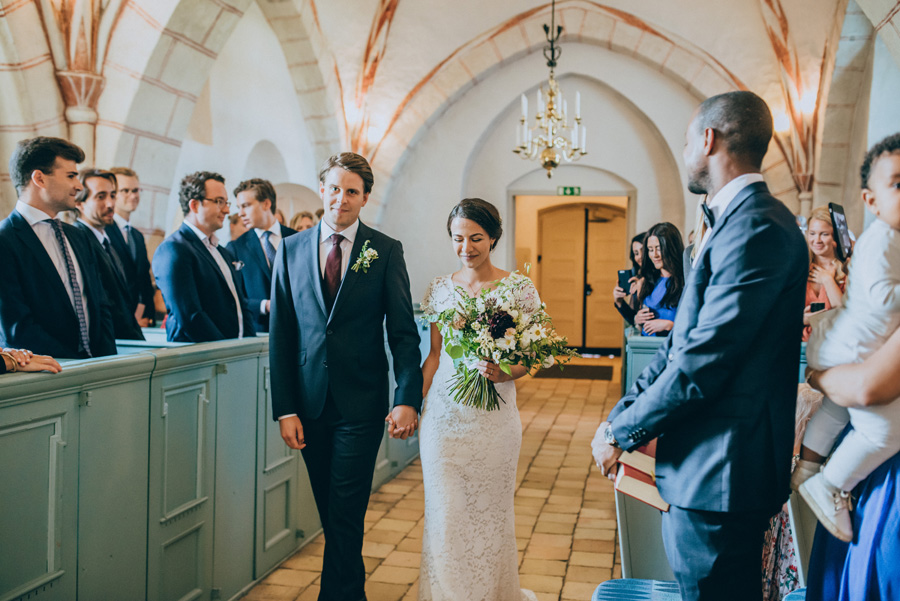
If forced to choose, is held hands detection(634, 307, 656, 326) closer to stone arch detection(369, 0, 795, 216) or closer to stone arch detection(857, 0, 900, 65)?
stone arch detection(857, 0, 900, 65)

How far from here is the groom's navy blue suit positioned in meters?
1.76

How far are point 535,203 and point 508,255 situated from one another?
4226 millimetres

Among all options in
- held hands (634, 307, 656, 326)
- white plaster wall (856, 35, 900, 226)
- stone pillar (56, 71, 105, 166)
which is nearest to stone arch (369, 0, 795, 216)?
white plaster wall (856, 35, 900, 226)

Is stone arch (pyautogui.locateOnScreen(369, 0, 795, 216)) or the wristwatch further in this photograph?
stone arch (pyautogui.locateOnScreen(369, 0, 795, 216))

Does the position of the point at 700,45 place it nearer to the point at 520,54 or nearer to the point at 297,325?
the point at 520,54

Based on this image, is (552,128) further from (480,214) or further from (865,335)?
(865,335)

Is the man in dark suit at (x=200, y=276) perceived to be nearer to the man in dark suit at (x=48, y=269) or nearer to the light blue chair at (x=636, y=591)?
the man in dark suit at (x=48, y=269)

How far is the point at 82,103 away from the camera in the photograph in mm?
6422

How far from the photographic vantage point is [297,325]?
2.89 m

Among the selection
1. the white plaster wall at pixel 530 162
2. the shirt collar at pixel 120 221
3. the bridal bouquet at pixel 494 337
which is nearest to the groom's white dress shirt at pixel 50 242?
the bridal bouquet at pixel 494 337

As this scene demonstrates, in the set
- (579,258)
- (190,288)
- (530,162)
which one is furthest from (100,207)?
(579,258)

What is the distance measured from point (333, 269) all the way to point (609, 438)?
1318 mm

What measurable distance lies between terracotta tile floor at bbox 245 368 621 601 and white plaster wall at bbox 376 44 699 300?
4213 millimetres

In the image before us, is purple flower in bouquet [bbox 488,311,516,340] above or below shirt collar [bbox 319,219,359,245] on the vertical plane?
below
